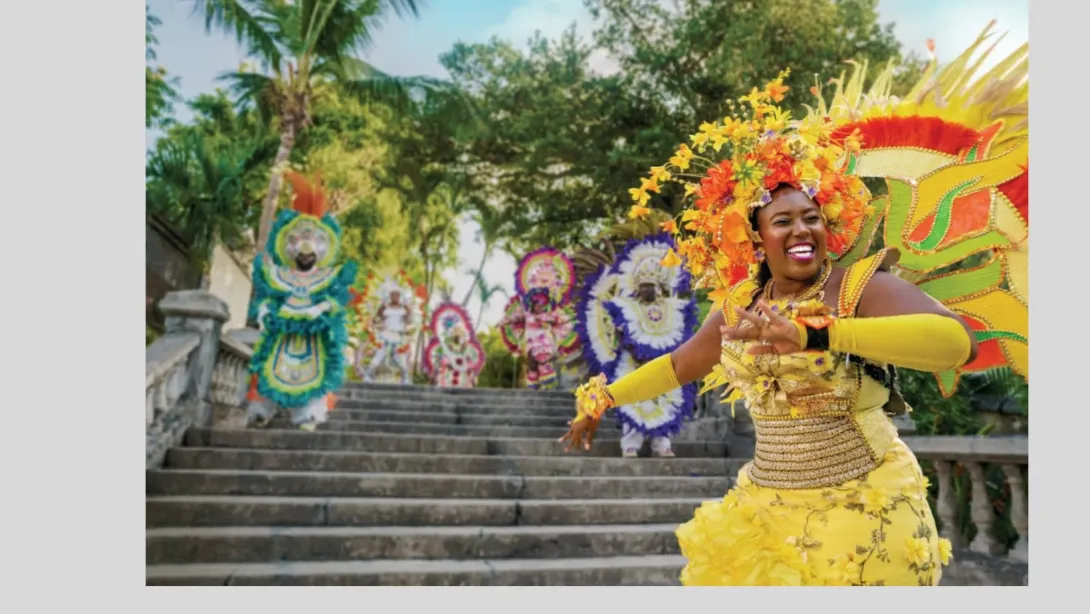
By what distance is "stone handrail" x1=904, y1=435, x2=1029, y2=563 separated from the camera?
309 centimetres

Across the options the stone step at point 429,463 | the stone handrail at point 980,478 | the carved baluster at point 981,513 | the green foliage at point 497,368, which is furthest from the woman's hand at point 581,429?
the green foliage at point 497,368

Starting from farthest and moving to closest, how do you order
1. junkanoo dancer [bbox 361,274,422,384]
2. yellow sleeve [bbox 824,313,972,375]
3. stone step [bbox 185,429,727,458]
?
junkanoo dancer [bbox 361,274,422,384] < stone step [bbox 185,429,727,458] < yellow sleeve [bbox 824,313,972,375]

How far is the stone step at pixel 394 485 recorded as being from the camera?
3.81m

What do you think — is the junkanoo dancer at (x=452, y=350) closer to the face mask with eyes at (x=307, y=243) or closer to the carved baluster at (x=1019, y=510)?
the face mask with eyes at (x=307, y=243)

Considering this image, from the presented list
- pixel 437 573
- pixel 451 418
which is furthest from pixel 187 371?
pixel 451 418

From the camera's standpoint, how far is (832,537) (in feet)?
5.06

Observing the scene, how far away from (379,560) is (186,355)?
174cm

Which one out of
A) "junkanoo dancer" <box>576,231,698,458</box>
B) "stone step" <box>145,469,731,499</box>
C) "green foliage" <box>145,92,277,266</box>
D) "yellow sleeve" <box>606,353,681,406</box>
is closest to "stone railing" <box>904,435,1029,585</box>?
"stone step" <box>145,469,731,499</box>

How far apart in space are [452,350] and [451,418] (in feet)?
15.9

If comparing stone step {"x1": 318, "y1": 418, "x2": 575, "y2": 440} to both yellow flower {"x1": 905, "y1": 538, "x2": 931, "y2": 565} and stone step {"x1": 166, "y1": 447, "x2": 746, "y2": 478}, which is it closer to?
stone step {"x1": 166, "y1": 447, "x2": 746, "y2": 478}

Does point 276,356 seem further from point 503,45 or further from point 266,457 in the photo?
point 503,45

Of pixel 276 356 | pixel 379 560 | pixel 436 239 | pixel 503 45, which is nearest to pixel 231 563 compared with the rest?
pixel 379 560

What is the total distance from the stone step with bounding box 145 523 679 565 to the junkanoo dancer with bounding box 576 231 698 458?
1.27m

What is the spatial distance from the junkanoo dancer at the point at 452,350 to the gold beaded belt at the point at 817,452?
30.3 feet
